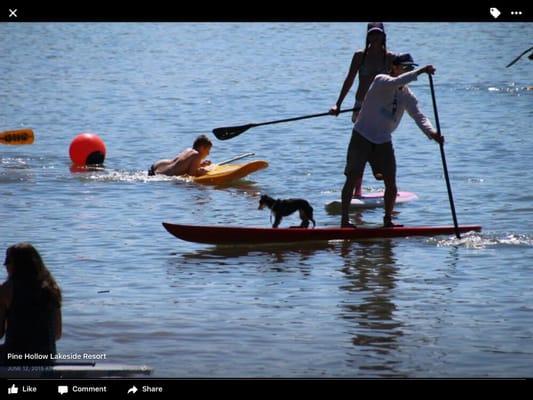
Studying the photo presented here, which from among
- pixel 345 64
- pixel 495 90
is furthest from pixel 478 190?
pixel 345 64

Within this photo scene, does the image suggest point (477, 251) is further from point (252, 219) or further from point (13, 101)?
point (13, 101)

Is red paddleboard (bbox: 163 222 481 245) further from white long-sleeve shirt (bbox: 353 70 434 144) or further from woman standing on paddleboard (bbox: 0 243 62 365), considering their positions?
woman standing on paddleboard (bbox: 0 243 62 365)

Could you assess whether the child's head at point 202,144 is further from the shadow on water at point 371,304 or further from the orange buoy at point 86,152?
the shadow on water at point 371,304

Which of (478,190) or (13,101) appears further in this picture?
(13,101)

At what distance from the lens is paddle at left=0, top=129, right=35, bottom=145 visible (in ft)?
70.6

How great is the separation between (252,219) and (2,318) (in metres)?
7.88

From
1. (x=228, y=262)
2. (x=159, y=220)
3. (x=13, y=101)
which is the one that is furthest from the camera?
(x=13, y=101)

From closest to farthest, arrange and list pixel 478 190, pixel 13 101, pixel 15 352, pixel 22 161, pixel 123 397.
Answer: pixel 123 397 < pixel 15 352 < pixel 478 190 < pixel 22 161 < pixel 13 101

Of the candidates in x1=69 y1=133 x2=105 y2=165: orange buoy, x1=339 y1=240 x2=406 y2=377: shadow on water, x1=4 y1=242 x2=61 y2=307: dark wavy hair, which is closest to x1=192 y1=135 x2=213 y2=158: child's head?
x1=69 y1=133 x2=105 y2=165: orange buoy

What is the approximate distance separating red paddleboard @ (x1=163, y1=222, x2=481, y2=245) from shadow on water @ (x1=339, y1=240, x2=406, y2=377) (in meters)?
0.12

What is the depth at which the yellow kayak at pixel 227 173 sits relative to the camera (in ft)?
67.5

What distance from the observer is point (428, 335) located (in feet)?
40.4
